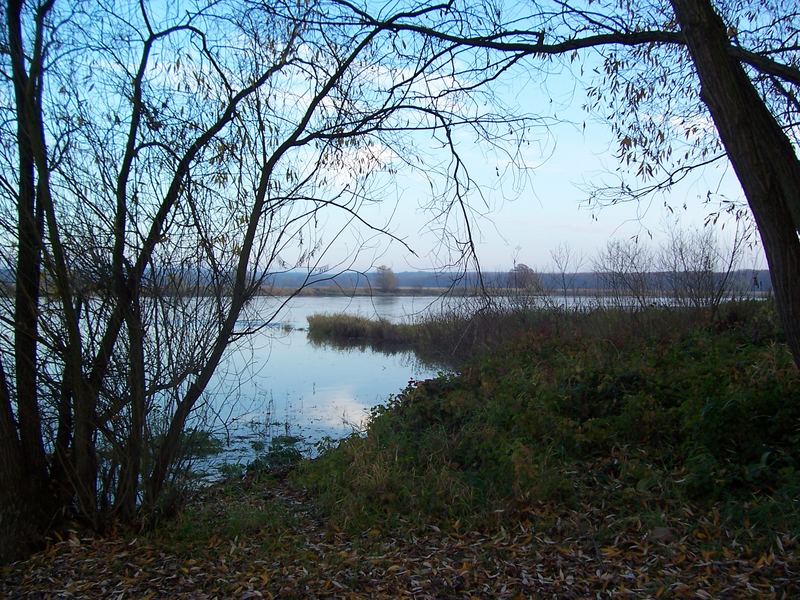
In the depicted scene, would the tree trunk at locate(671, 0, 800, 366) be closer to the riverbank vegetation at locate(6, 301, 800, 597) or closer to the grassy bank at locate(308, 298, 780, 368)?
the riverbank vegetation at locate(6, 301, 800, 597)

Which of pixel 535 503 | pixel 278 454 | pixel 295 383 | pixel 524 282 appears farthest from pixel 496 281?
pixel 535 503

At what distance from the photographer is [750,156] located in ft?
14.8

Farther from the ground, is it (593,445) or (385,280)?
(385,280)

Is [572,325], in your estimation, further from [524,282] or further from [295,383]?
[295,383]

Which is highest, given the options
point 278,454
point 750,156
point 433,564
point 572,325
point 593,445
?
point 750,156

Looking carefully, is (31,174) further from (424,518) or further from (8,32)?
(424,518)

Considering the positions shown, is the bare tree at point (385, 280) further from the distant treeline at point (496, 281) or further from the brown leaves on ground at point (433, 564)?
the brown leaves on ground at point (433, 564)

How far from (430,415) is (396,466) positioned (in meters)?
2.01

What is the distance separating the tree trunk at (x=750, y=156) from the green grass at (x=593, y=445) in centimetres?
133

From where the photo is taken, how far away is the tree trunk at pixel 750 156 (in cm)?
450

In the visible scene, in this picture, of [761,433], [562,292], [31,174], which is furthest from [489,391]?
[562,292]

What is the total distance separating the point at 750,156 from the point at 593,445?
128 inches

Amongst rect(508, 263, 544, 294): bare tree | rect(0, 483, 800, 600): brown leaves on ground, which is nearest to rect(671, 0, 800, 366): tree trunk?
rect(0, 483, 800, 600): brown leaves on ground

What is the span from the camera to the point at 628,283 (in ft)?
50.6
